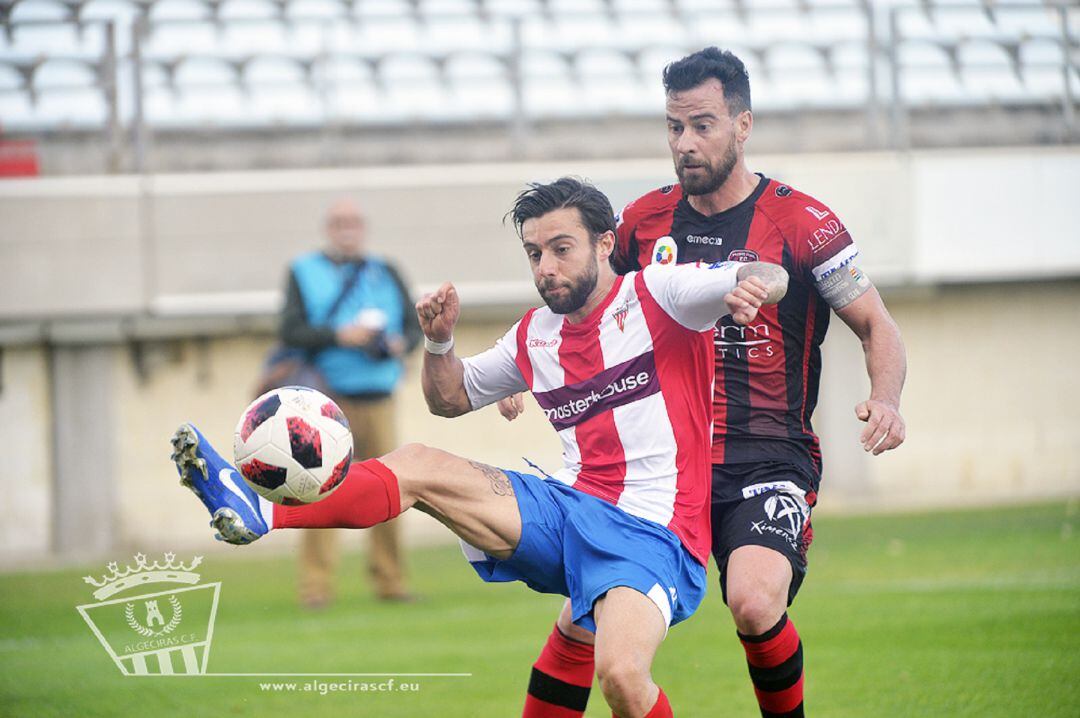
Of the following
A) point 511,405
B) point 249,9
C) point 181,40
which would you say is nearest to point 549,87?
point 249,9

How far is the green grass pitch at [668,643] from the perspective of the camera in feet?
18.5

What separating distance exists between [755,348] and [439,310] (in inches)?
43.3

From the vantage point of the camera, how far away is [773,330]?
461 centimetres

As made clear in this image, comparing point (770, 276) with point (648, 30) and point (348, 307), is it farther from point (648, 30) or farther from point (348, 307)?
point (648, 30)

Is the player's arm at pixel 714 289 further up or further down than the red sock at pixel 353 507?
further up

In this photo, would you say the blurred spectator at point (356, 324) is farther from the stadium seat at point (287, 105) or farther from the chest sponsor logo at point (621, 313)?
the stadium seat at point (287, 105)

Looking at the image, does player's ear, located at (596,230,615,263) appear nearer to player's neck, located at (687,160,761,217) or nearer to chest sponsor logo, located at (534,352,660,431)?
chest sponsor logo, located at (534,352,660,431)

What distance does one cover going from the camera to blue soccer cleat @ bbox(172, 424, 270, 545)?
3746 mm

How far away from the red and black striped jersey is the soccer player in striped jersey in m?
0.30

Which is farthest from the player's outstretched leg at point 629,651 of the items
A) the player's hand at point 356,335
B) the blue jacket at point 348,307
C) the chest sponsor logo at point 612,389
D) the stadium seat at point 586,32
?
the stadium seat at point 586,32

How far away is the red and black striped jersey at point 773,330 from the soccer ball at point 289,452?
1336 mm

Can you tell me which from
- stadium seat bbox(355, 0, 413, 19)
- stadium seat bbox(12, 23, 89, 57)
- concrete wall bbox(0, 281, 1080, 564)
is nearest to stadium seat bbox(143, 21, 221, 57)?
stadium seat bbox(12, 23, 89, 57)

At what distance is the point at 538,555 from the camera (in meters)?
4.15

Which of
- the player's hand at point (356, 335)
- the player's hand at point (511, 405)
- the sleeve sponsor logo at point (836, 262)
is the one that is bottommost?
the player's hand at point (356, 335)
